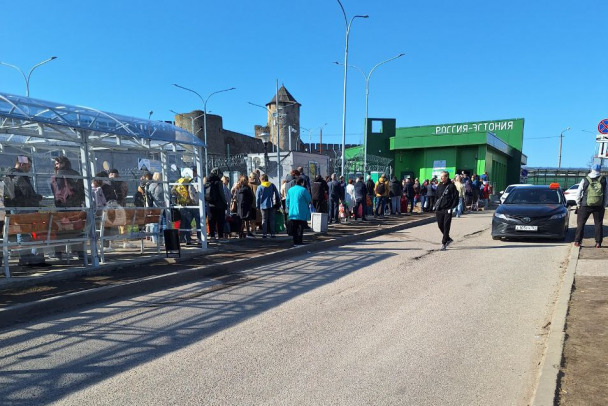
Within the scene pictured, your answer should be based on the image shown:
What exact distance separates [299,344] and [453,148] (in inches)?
1291

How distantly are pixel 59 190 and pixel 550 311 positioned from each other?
24.9ft

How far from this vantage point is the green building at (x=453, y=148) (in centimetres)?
3278

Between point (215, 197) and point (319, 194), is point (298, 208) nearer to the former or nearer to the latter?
point (215, 197)

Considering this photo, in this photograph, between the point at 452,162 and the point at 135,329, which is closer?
the point at 135,329

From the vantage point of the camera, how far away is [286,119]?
212 ft

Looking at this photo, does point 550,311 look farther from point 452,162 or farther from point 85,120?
point 452,162

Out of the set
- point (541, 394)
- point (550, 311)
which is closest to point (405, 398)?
point (541, 394)

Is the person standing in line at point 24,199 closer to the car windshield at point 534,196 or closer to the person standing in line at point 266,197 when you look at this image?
the person standing in line at point 266,197

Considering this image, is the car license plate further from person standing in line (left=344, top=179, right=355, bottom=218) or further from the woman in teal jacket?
person standing in line (left=344, top=179, right=355, bottom=218)

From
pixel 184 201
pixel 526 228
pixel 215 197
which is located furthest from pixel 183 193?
pixel 526 228

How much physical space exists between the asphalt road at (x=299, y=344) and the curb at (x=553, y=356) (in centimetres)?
14

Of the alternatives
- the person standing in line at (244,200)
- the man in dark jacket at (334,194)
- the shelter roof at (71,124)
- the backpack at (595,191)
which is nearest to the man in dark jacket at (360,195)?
the man in dark jacket at (334,194)

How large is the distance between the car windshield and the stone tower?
166ft

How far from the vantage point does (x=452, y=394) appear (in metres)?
3.17
